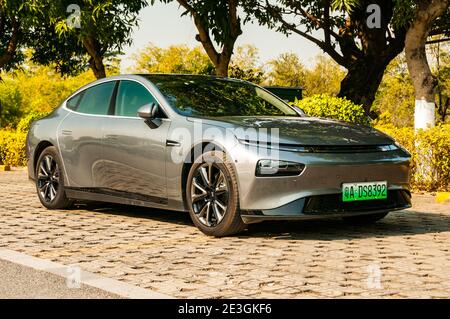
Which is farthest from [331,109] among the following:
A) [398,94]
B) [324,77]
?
[324,77]

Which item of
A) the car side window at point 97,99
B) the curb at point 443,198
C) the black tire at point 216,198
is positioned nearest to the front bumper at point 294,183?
the black tire at point 216,198

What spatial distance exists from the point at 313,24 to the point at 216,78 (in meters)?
13.3

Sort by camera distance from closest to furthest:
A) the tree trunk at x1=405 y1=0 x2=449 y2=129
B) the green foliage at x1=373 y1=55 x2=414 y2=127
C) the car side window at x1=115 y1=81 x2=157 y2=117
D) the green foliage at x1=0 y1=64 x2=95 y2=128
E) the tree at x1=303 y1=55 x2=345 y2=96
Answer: the car side window at x1=115 y1=81 x2=157 y2=117 → the tree trunk at x1=405 y1=0 x2=449 y2=129 → the green foliage at x1=373 y1=55 x2=414 y2=127 → the tree at x1=303 y1=55 x2=345 y2=96 → the green foliage at x1=0 y1=64 x2=95 y2=128

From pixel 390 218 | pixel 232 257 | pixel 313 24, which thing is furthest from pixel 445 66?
pixel 232 257

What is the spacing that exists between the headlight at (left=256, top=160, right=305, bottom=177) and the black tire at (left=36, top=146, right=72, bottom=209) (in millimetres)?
3524

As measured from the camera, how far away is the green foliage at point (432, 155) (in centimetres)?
1253

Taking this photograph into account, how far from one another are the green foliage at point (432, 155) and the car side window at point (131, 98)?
512cm

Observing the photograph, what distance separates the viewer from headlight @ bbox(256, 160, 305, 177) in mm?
7578

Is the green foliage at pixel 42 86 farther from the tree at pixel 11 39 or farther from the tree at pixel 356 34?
the tree at pixel 356 34

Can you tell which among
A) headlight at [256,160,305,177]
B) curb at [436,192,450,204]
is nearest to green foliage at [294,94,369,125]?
curb at [436,192,450,204]

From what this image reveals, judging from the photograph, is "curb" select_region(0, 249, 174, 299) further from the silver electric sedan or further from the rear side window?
the rear side window

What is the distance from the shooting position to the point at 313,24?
22.6 metres

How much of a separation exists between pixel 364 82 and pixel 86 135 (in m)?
12.5
